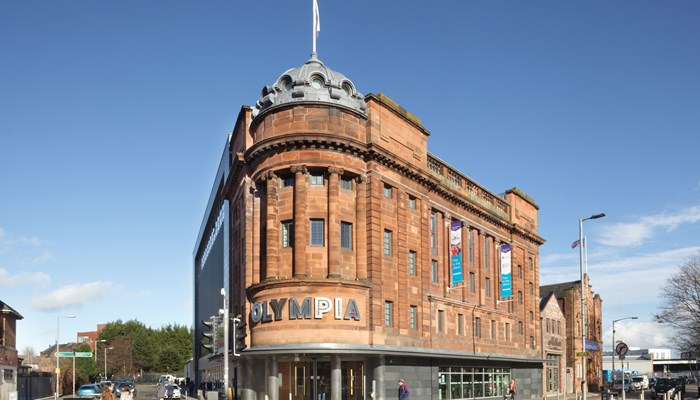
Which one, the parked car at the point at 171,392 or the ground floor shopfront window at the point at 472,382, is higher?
the ground floor shopfront window at the point at 472,382

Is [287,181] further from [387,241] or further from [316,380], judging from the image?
[316,380]

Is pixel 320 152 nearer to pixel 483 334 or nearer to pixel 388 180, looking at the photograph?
pixel 388 180

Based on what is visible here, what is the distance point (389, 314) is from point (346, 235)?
5.59 metres

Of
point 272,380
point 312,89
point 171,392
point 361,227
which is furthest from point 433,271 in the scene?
point 171,392

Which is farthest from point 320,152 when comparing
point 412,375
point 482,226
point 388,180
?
point 482,226

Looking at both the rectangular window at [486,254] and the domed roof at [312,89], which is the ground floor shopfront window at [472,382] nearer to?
the rectangular window at [486,254]

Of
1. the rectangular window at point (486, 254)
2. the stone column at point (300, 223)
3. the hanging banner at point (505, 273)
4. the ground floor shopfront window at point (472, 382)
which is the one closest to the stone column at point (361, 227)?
the stone column at point (300, 223)

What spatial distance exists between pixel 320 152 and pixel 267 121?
395 cm

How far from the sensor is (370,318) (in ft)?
128

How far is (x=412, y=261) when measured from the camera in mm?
45000

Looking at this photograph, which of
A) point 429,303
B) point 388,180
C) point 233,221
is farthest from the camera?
point 233,221

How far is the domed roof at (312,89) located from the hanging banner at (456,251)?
38.2ft

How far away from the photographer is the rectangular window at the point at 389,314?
40.9m

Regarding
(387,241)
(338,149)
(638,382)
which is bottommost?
(638,382)
